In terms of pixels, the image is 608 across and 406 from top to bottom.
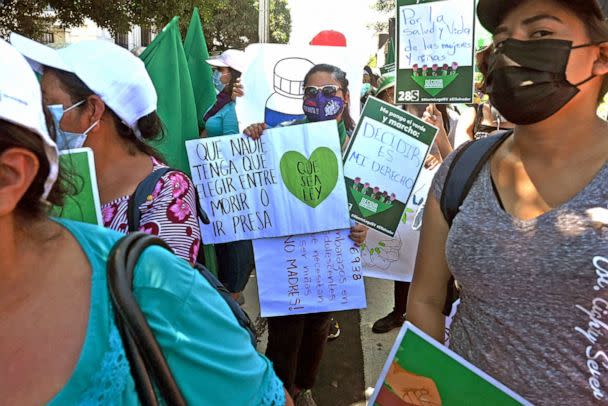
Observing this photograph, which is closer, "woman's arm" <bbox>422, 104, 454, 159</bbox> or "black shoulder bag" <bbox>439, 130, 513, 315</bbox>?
"black shoulder bag" <bbox>439, 130, 513, 315</bbox>

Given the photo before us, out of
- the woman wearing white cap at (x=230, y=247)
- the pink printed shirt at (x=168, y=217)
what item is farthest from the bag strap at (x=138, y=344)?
the woman wearing white cap at (x=230, y=247)

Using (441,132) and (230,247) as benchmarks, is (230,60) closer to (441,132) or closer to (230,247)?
(441,132)

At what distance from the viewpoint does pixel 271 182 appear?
2361mm

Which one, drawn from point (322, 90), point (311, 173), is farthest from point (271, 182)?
point (322, 90)

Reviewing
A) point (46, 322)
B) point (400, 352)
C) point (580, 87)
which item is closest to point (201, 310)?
point (46, 322)

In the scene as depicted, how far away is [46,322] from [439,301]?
103cm

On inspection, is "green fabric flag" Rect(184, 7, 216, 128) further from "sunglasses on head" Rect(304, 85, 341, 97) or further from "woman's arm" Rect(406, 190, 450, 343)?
"woman's arm" Rect(406, 190, 450, 343)

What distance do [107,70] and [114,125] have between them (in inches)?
7.3

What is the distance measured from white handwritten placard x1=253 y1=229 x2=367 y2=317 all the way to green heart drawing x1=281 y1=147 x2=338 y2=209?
194 mm

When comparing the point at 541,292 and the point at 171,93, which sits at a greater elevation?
the point at 171,93

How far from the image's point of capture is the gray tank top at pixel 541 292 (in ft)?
3.60

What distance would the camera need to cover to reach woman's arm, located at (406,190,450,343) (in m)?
1.43

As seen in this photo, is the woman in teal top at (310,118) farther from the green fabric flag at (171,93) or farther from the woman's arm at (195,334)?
the woman's arm at (195,334)

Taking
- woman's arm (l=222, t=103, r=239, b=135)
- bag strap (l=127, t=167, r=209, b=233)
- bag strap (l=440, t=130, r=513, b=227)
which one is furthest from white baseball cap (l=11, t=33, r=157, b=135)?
woman's arm (l=222, t=103, r=239, b=135)
